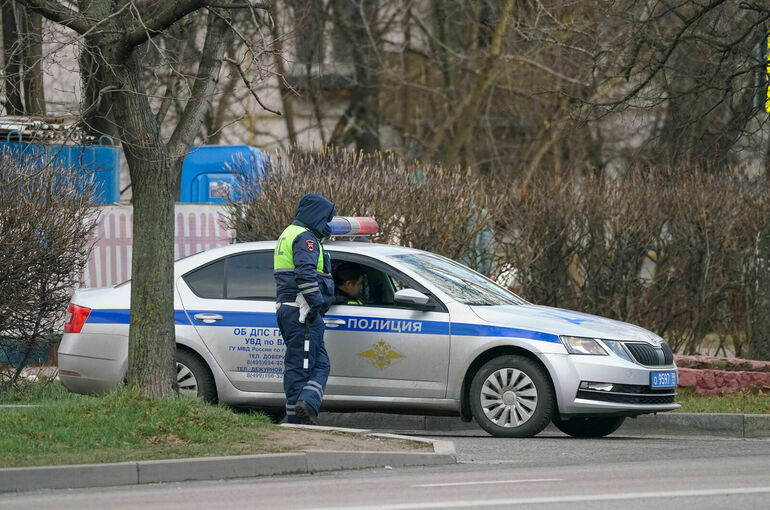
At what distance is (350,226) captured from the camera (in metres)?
11.1

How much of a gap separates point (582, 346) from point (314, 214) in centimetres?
234

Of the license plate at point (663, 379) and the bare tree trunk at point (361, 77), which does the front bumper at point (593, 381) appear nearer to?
the license plate at point (663, 379)

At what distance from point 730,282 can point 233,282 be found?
7.19 m

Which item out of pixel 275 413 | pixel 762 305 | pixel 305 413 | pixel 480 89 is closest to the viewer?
pixel 305 413

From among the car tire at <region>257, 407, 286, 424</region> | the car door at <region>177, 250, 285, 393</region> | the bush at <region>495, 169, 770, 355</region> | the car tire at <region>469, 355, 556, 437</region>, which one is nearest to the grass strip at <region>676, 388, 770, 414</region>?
the car tire at <region>469, 355, 556, 437</region>

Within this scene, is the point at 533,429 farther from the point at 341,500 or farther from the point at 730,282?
the point at 730,282

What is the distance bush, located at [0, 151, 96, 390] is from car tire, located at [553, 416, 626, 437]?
4722mm

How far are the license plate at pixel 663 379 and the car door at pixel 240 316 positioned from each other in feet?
9.84

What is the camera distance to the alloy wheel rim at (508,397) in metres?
10.1

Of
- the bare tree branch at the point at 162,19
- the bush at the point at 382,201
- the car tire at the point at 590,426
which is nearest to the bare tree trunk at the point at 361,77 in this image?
the bush at the point at 382,201

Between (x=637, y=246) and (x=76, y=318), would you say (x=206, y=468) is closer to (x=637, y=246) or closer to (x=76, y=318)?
(x=76, y=318)

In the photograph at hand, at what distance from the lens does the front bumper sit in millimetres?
10008

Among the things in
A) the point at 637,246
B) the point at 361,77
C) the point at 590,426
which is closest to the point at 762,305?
the point at 637,246

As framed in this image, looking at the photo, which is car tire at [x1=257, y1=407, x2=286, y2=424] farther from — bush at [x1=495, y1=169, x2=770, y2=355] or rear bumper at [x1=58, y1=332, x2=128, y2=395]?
bush at [x1=495, y1=169, x2=770, y2=355]
